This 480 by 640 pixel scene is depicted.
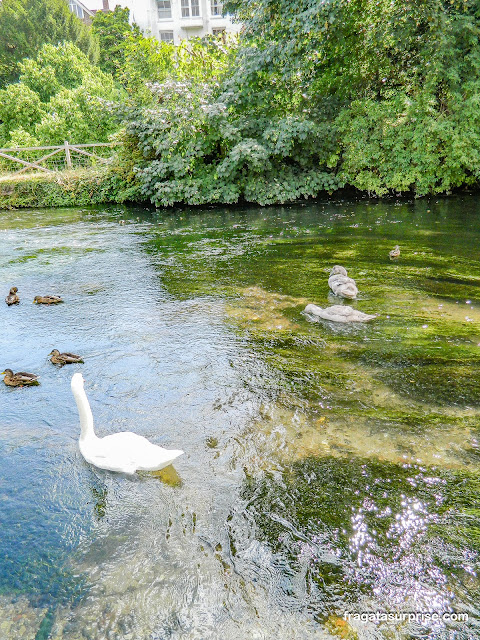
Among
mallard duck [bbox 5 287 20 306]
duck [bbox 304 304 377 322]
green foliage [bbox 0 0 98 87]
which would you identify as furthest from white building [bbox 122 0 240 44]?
duck [bbox 304 304 377 322]

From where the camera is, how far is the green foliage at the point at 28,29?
107 ft

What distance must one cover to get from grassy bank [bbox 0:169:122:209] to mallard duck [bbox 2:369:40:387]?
1533 centimetres

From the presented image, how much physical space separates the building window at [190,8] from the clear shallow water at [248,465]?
127 feet

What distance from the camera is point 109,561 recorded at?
2996mm

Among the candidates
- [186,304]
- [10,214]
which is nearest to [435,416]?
[186,304]

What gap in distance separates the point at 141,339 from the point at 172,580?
369 centimetres

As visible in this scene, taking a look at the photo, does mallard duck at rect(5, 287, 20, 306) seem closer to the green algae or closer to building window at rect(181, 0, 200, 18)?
the green algae

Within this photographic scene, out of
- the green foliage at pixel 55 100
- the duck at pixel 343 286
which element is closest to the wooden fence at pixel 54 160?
the green foliage at pixel 55 100

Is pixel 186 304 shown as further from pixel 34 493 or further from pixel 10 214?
pixel 10 214

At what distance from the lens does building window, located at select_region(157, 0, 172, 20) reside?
124 ft

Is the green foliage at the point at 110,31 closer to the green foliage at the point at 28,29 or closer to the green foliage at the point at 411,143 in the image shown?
the green foliage at the point at 28,29

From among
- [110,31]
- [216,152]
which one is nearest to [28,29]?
[110,31]

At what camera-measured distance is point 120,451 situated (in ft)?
12.1

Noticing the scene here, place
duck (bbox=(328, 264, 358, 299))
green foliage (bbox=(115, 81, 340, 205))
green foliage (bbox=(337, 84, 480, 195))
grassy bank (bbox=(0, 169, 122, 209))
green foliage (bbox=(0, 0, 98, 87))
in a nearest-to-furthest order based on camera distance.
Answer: duck (bbox=(328, 264, 358, 299)), green foliage (bbox=(337, 84, 480, 195)), green foliage (bbox=(115, 81, 340, 205)), grassy bank (bbox=(0, 169, 122, 209)), green foliage (bbox=(0, 0, 98, 87))
